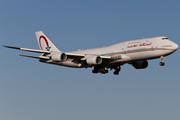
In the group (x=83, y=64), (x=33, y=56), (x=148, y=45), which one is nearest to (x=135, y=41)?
(x=148, y=45)

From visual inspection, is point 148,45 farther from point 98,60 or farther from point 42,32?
point 42,32

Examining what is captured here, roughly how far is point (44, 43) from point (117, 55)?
16991mm

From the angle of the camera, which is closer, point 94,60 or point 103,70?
point 94,60


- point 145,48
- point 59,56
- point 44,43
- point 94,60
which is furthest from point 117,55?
point 44,43

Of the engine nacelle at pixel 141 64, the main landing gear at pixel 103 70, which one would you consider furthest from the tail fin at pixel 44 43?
the engine nacelle at pixel 141 64

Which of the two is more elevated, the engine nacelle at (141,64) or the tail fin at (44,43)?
the tail fin at (44,43)

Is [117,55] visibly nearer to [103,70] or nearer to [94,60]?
[94,60]

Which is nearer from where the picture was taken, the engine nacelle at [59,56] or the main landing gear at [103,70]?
the engine nacelle at [59,56]

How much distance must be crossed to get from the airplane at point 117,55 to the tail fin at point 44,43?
4.05 metres

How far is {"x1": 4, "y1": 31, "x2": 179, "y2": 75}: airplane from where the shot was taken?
164 feet

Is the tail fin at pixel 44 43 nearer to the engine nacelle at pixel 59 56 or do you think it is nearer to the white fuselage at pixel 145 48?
the engine nacelle at pixel 59 56

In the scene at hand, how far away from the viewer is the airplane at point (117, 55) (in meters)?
50.0

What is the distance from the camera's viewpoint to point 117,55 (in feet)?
173

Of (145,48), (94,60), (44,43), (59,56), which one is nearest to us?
(145,48)
